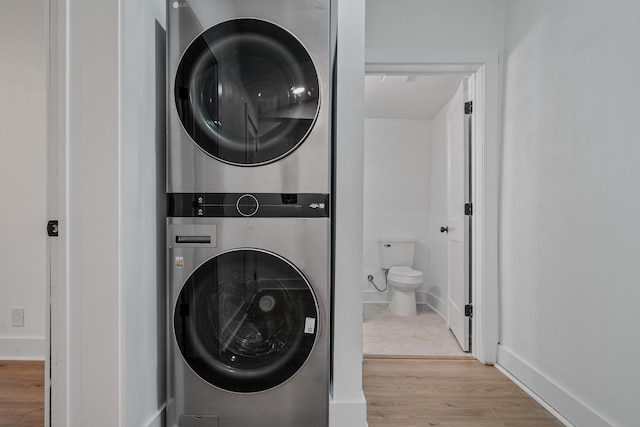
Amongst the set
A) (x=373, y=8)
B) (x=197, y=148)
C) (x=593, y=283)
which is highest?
(x=373, y=8)

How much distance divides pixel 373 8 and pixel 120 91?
1909 millimetres

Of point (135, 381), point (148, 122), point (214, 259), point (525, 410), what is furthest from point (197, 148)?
point (525, 410)

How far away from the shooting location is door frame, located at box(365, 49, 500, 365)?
96.8 inches

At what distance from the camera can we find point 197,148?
1491mm

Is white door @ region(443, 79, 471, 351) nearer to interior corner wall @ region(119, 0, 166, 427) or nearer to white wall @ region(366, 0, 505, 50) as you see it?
white wall @ region(366, 0, 505, 50)

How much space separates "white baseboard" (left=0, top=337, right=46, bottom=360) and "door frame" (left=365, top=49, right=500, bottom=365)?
281cm

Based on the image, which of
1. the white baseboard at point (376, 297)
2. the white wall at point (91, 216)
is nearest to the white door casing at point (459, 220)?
the white baseboard at point (376, 297)

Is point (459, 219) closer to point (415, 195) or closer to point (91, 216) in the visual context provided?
point (415, 195)

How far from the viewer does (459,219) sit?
9.34ft

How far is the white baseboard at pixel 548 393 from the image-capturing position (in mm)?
1608

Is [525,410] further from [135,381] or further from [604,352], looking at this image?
[135,381]

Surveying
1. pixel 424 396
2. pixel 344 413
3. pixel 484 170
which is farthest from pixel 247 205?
pixel 484 170

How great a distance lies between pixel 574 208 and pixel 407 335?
1840 mm

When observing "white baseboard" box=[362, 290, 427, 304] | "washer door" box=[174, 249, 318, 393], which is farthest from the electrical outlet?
"white baseboard" box=[362, 290, 427, 304]
